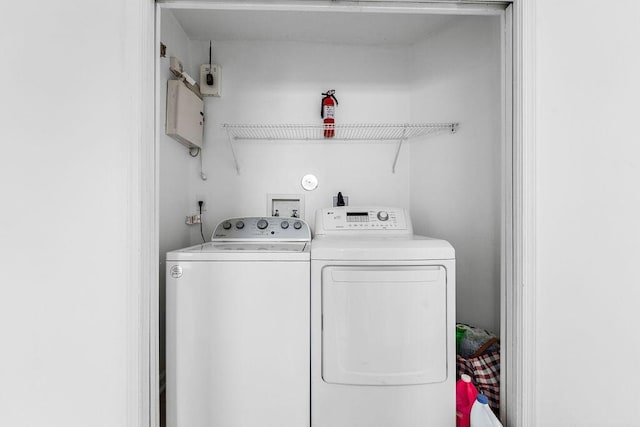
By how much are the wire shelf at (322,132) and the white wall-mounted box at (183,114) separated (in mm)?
220

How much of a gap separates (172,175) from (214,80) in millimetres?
728

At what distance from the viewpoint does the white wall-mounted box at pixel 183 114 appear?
168 cm

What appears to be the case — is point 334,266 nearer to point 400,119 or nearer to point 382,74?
point 400,119

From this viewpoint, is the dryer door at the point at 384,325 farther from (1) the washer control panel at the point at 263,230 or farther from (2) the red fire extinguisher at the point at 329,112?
(2) the red fire extinguisher at the point at 329,112

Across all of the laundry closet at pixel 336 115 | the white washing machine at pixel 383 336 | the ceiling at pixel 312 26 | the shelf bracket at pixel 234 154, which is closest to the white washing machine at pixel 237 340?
the white washing machine at pixel 383 336

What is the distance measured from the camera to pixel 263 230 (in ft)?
5.84

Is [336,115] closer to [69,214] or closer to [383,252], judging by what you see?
[383,252]

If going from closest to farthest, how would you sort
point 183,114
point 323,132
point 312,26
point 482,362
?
point 482,362
point 183,114
point 312,26
point 323,132

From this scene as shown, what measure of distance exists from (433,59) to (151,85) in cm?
175

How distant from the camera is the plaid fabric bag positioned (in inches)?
54.1

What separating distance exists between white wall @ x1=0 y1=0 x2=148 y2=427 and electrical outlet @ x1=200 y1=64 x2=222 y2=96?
0.87 m

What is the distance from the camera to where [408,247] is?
1305 mm
